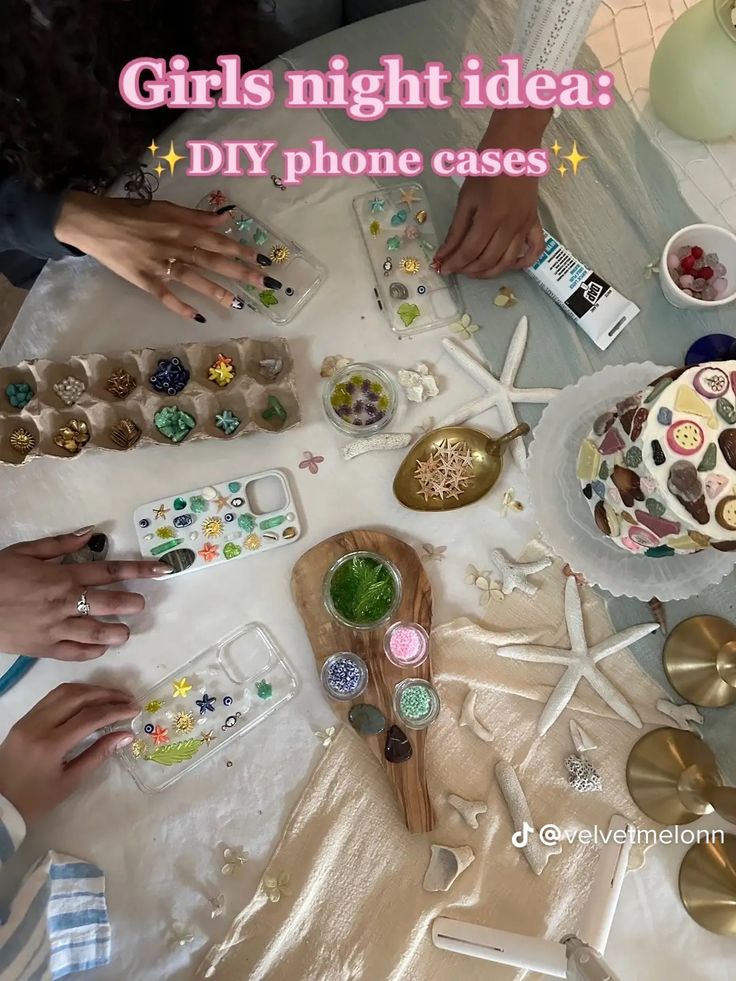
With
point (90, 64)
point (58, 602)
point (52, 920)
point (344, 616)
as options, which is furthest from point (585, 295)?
point (52, 920)

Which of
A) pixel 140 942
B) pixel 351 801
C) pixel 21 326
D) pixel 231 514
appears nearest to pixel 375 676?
pixel 351 801

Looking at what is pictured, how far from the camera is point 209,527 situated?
2.68ft

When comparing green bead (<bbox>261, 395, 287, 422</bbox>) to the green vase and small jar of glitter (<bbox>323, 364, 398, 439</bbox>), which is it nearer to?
small jar of glitter (<bbox>323, 364, 398, 439</bbox>)

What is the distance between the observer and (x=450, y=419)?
2.77 ft

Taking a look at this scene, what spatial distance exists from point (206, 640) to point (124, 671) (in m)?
0.10

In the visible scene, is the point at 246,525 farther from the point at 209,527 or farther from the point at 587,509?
the point at 587,509

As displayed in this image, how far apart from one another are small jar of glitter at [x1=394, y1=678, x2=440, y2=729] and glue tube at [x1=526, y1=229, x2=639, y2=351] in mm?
439

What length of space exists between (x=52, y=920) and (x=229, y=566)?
1.25 ft

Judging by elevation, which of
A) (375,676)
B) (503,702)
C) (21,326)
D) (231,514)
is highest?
(21,326)

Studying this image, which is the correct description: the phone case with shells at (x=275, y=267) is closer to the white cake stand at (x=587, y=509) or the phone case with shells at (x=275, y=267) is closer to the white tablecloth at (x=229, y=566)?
the white tablecloth at (x=229, y=566)

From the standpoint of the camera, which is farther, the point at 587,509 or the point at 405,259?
the point at 405,259

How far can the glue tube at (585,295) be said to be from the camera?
2.81 feet

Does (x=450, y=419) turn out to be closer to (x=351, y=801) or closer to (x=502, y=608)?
(x=502, y=608)

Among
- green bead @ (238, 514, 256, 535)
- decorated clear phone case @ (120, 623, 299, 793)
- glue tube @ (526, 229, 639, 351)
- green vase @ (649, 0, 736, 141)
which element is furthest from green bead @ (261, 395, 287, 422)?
green vase @ (649, 0, 736, 141)
